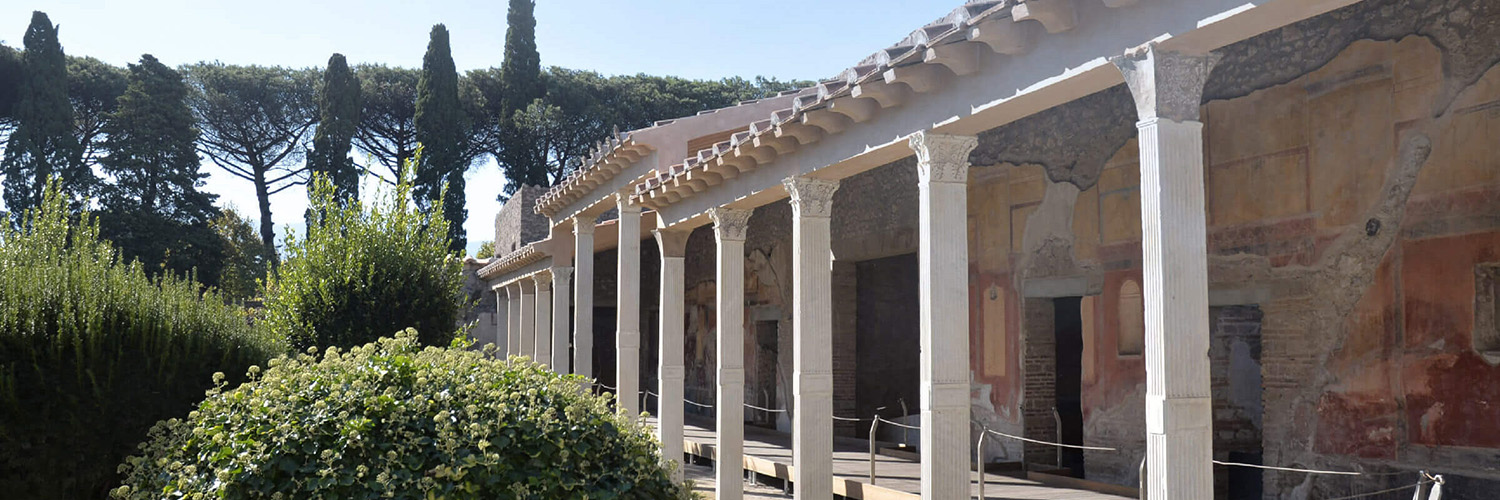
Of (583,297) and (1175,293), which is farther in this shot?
(583,297)

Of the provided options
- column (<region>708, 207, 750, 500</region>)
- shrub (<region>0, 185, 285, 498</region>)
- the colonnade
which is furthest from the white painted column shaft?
shrub (<region>0, 185, 285, 498</region>)

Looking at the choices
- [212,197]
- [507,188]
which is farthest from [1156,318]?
[507,188]

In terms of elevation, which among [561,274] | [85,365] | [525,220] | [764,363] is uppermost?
[525,220]

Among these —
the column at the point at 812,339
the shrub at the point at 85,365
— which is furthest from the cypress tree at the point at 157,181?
the column at the point at 812,339

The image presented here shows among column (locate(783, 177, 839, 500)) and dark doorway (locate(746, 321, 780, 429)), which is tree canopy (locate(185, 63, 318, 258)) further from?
column (locate(783, 177, 839, 500))

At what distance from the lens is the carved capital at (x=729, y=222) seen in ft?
31.7

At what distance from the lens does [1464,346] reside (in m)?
6.80

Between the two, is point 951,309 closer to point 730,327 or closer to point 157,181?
point 730,327

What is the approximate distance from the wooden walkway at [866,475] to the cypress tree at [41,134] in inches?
952

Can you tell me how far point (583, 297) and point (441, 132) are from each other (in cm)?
2442

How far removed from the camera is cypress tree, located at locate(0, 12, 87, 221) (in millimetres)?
30219

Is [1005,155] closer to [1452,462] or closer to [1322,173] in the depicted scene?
[1322,173]

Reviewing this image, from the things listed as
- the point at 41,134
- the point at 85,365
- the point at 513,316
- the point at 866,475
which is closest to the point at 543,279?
the point at 513,316

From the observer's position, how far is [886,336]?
14734 millimetres
